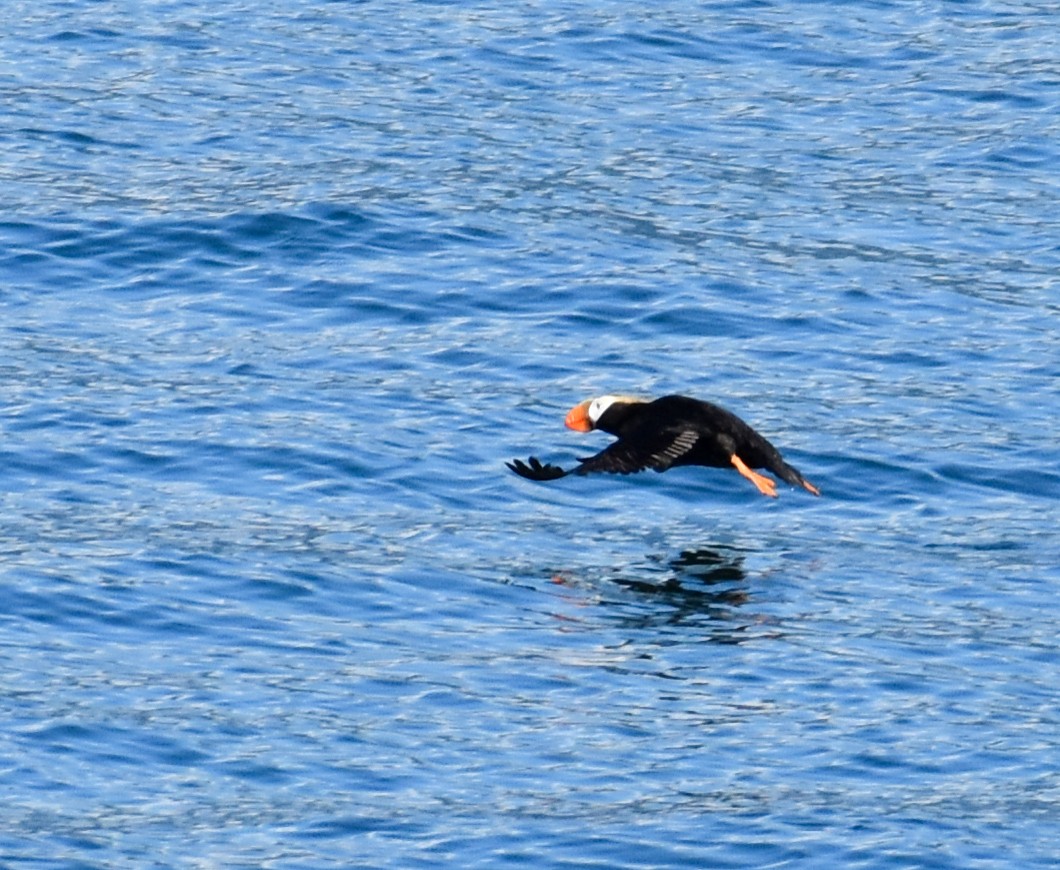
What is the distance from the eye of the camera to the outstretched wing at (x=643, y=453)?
12.0 m

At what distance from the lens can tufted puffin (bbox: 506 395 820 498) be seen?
12219 millimetres

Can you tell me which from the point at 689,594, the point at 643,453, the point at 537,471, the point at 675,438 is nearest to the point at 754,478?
the point at 675,438

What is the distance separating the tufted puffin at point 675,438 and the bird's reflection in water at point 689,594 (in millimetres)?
500

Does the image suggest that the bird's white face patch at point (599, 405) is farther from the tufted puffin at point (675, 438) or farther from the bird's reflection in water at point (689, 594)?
the bird's reflection in water at point (689, 594)

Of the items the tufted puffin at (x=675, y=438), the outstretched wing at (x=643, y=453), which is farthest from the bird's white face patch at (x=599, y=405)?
the outstretched wing at (x=643, y=453)

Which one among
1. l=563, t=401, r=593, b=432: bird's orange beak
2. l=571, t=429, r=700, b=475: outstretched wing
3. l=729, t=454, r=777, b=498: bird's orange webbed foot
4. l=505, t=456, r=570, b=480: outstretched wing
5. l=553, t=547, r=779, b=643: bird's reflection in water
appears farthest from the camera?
l=563, t=401, r=593, b=432: bird's orange beak

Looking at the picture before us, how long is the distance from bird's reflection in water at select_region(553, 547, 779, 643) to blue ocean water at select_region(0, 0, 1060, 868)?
30mm

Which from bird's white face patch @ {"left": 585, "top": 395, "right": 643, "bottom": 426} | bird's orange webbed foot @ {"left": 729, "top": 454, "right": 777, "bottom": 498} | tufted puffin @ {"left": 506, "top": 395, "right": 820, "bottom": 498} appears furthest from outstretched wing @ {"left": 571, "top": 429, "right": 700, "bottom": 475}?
bird's white face patch @ {"left": 585, "top": 395, "right": 643, "bottom": 426}

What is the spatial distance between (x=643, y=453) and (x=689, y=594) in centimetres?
78

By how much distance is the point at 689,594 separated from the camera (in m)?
11.9

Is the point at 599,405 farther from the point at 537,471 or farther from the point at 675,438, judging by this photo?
the point at 537,471

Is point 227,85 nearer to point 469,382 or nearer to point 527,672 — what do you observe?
point 469,382

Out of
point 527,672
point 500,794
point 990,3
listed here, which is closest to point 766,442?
point 527,672

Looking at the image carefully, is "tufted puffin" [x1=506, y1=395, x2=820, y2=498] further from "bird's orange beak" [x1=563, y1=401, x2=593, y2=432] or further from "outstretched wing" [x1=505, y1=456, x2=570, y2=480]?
"outstretched wing" [x1=505, y1=456, x2=570, y2=480]
